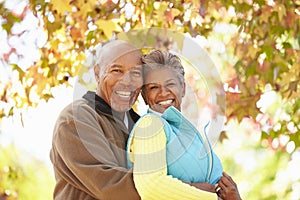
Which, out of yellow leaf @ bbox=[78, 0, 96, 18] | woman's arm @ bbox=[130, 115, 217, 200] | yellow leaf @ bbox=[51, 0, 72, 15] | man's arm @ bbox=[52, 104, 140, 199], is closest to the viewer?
woman's arm @ bbox=[130, 115, 217, 200]

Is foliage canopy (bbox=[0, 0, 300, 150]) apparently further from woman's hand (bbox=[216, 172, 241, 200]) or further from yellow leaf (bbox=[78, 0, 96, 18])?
woman's hand (bbox=[216, 172, 241, 200])

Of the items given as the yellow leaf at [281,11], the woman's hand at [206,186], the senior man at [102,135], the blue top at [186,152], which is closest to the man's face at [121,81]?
the senior man at [102,135]

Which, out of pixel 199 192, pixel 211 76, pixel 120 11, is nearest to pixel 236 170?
pixel 120 11

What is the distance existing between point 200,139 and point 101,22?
5.37ft

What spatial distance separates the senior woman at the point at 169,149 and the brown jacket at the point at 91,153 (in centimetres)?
5

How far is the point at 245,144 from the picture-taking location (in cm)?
474

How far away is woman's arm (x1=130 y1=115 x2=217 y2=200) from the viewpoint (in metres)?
1.81

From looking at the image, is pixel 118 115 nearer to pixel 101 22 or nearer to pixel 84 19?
pixel 101 22

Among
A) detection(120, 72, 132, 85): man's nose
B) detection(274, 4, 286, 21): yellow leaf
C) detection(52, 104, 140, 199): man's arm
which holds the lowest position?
detection(52, 104, 140, 199): man's arm

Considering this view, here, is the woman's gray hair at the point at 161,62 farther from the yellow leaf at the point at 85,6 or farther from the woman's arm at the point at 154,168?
the yellow leaf at the point at 85,6

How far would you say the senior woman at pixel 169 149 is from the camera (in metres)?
1.82

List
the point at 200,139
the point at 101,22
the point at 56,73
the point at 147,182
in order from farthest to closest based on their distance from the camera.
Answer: the point at 56,73 → the point at 101,22 → the point at 200,139 → the point at 147,182

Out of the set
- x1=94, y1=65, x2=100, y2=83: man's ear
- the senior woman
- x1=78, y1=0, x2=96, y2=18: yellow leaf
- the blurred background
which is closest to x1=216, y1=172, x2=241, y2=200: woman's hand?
the senior woman

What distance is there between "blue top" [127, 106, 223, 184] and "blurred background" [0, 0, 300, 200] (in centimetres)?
161
